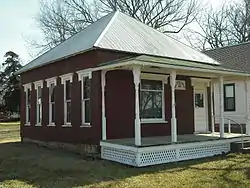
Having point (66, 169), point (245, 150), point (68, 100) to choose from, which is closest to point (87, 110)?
point (68, 100)

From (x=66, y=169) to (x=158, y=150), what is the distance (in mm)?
3109

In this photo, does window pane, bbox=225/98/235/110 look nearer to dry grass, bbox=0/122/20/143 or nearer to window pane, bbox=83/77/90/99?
window pane, bbox=83/77/90/99

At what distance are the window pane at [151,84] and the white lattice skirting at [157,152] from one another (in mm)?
3376

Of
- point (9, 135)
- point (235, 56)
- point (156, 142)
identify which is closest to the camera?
point (156, 142)

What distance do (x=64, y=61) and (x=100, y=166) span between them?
20.9 feet

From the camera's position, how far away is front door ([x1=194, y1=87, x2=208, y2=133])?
732 inches

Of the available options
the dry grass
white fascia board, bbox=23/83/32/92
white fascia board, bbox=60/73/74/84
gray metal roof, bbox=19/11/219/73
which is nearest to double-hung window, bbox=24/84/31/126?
white fascia board, bbox=23/83/32/92

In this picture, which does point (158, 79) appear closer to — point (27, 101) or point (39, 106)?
point (39, 106)

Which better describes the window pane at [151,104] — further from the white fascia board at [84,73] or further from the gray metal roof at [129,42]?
the white fascia board at [84,73]

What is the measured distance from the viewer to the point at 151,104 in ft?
52.6

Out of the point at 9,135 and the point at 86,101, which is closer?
the point at 86,101

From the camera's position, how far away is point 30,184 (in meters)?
9.93

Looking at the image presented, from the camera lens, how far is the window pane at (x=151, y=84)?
15706 mm

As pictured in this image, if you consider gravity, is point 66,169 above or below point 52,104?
below
